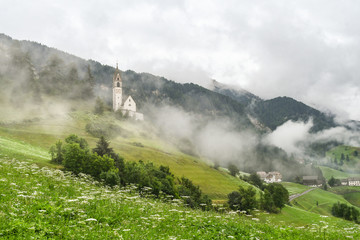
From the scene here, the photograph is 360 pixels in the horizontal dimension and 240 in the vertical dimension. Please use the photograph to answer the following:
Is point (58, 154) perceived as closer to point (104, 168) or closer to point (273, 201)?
point (104, 168)


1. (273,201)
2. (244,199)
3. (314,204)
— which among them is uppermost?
(244,199)

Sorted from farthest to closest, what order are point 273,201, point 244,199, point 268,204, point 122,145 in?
point 122,145
point 273,201
point 268,204
point 244,199

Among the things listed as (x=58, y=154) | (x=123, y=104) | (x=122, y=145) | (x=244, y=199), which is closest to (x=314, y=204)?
(x=244, y=199)

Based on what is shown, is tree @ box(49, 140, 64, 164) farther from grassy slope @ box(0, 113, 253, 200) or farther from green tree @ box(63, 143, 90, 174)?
grassy slope @ box(0, 113, 253, 200)

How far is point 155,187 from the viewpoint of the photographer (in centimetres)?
6166

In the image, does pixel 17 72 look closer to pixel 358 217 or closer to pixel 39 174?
pixel 39 174

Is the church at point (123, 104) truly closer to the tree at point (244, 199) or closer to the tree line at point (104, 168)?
the tree at point (244, 199)

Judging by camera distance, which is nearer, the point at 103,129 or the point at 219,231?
the point at 219,231

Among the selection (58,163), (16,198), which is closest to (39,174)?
(16,198)

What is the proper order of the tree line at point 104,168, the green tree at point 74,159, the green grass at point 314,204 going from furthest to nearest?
the green grass at point 314,204 < the green tree at point 74,159 < the tree line at point 104,168

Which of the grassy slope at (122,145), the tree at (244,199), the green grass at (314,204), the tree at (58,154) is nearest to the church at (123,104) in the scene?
the grassy slope at (122,145)

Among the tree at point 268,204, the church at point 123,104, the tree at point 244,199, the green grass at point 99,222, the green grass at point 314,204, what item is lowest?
the green grass at point 314,204

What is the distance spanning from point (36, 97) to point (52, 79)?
148 ft

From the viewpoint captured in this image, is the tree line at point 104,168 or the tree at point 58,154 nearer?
the tree line at point 104,168
